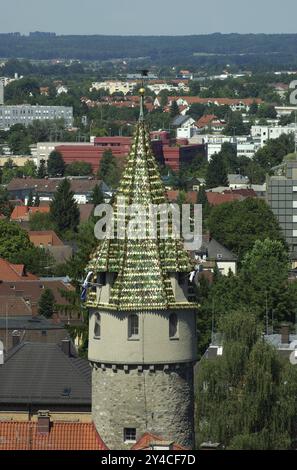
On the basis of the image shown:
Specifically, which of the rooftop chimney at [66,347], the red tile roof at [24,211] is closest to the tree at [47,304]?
the rooftop chimney at [66,347]

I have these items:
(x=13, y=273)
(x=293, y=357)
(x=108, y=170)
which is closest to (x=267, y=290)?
(x=13, y=273)

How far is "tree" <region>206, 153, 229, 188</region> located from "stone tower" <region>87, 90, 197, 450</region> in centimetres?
12726

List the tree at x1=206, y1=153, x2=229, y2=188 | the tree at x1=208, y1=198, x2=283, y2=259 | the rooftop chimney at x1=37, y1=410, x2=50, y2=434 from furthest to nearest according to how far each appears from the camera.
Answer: the tree at x1=206, y1=153, x2=229, y2=188, the tree at x1=208, y1=198, x2=283, y2=259, the rooftop chimney at x1=37, y1=410, x2=50, y2=434

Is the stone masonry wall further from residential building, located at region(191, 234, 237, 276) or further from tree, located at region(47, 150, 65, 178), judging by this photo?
tree, located at region(47, 150, 65, 178)

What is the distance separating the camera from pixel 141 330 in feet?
97.0

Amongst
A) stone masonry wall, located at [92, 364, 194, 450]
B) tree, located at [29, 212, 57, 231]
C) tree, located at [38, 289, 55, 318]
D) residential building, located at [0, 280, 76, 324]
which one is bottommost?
tree, located at [29, 212, 57, 231]

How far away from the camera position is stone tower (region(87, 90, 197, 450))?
97.0 ft

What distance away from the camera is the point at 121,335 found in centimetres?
2964

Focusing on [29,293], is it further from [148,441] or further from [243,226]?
[148,441]

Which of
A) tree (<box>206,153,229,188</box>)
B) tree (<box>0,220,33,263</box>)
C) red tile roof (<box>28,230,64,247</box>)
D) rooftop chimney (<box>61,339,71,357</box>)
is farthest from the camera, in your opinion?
tree (<box>206,153,229,188</box>)

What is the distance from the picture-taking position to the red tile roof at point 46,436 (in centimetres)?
3109

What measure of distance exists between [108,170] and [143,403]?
15237 centimetres

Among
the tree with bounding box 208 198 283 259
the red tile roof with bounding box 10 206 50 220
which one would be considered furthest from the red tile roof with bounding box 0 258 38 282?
the red tile roof with bounding box 10 206 50 220
